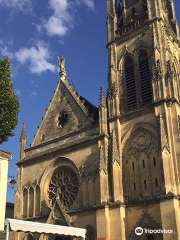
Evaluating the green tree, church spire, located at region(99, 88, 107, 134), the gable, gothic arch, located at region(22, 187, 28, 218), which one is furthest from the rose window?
the green tree

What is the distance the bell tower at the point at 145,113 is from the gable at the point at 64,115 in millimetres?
2682

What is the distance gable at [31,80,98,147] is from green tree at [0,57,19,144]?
36.7 feet

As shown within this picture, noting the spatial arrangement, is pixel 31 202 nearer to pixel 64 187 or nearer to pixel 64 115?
pixel 64 187

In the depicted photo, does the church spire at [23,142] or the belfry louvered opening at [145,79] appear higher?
the belfry louvered opening at [145,79]

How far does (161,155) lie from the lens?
68.0 feet

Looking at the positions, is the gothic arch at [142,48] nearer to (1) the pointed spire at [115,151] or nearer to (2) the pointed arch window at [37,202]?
(1) the pointed spire at [115,151]

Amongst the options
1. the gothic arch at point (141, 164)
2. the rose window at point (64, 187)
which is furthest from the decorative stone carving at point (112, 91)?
the rose window at point (64, 187)

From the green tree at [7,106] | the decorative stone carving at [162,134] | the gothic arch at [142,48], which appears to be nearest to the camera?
the green tree at [7,106]

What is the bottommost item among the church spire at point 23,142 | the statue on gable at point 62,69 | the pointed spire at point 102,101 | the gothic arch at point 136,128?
the gothic arch at point 136,128

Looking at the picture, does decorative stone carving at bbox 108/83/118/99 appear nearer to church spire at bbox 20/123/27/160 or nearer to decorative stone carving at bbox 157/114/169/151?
decorative stone carving at bbox 157/114/169/151

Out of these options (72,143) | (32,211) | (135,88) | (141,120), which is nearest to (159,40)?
(135,88)

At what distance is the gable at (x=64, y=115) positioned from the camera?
27.1 m

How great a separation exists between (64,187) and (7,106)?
40.4 ft

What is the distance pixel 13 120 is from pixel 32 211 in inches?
526
